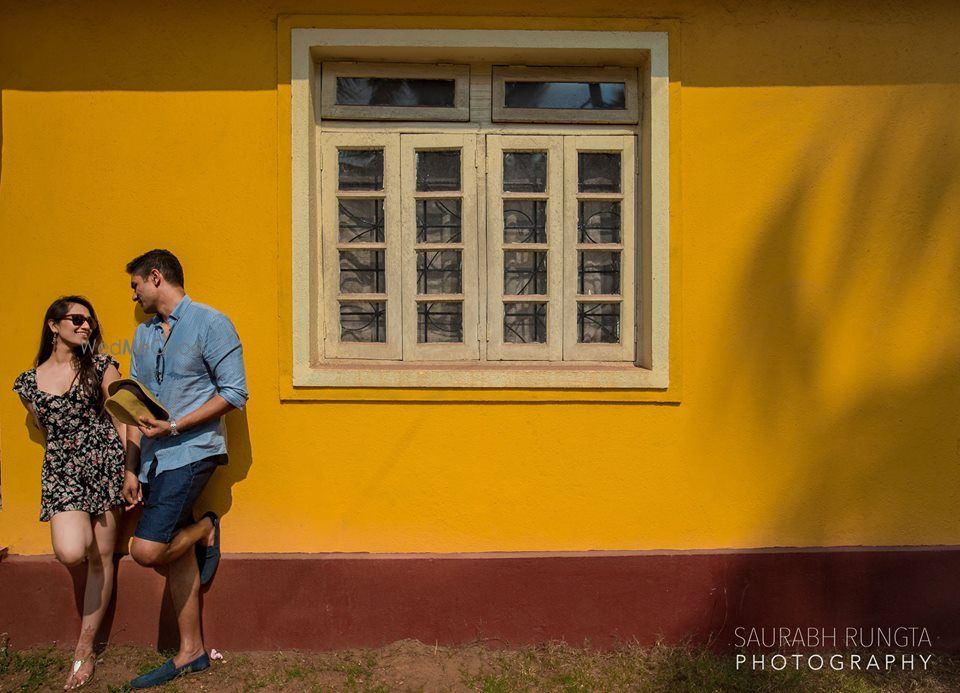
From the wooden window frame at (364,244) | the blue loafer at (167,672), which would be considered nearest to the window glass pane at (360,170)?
the wooden window frame at (364,244)

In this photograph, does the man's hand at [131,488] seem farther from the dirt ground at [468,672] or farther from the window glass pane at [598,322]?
the window glass pane at [598,322]

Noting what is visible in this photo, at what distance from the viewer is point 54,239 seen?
4121 mm

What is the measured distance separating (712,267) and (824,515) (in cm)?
136

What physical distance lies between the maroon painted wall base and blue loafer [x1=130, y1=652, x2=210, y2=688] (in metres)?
0.14

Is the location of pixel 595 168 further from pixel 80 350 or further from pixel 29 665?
pixel 29 665

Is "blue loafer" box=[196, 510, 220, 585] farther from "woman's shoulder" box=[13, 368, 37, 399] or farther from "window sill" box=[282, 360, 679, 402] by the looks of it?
"woman's shoulder" box=[13, 368, 37, 399]

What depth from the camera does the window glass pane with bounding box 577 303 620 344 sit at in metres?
4.36

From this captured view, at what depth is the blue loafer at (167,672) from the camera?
378 centimetres

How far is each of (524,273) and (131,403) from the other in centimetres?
201

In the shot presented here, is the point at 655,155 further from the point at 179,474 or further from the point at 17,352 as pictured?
the point at 17,352

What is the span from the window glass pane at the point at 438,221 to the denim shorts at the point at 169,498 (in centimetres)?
155

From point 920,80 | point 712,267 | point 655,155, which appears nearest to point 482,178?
point 655,155

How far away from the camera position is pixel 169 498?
3721 mm

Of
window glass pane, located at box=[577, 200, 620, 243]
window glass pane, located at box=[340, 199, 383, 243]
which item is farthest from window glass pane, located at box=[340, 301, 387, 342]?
window glass pane, located at box=[577, 200, 620, 243]
